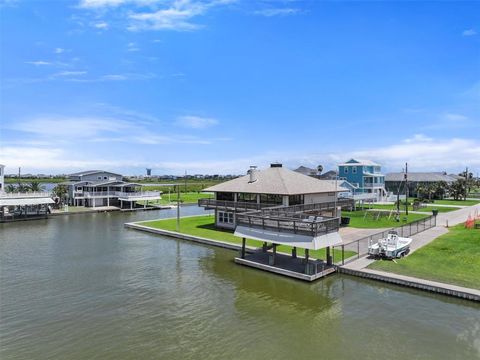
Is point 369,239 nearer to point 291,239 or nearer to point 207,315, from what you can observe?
point 291,239

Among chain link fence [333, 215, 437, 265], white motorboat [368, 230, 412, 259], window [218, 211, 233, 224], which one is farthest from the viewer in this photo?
window [218, 211, 233, 224]

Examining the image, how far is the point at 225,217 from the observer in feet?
143

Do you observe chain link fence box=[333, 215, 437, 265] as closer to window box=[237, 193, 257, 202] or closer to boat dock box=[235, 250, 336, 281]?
boat dock box=[235, 250, 336, 281]

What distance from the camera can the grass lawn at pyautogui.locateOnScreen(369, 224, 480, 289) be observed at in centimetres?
2297

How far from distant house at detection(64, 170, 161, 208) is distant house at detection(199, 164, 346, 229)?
100 ft

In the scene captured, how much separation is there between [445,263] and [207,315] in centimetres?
1863

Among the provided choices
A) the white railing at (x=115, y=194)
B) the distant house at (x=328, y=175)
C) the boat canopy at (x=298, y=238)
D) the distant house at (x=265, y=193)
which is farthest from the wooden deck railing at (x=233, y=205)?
the distant house at (x=328, y=175)

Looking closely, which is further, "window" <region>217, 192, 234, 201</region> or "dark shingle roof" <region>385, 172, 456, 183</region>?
"dark shingle roof" <region>385, 172, 456, 183</region>

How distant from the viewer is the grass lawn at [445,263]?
2297cm

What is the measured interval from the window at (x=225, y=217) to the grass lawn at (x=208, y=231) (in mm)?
1353

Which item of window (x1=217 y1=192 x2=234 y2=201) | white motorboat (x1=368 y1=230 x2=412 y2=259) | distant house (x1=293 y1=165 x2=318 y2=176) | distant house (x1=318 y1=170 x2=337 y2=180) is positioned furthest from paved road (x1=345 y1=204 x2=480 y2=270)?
distant house (x1=293 y1=165 x2=318 y2=176)

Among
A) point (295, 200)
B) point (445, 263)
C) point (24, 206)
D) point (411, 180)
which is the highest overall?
point (411, 180)

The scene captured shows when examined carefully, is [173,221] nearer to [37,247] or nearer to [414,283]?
[37,247]

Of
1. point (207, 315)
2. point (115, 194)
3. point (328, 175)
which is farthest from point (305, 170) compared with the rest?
point (207, 315)
